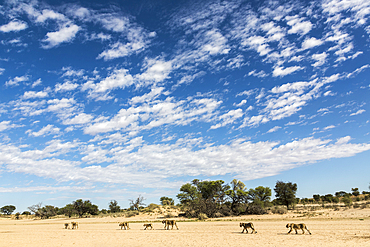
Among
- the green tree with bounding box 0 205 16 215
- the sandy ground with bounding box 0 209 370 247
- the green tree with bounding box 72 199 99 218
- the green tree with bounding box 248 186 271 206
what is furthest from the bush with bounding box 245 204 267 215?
the green tree with bounding box 0 205 16 215

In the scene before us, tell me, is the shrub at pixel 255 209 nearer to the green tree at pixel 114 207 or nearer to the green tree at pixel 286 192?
the green tree at pixel 286 192

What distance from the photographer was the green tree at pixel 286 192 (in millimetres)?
55375

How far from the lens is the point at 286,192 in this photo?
55500 millimetres

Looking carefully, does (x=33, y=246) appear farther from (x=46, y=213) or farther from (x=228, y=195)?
(x=46, y=213)

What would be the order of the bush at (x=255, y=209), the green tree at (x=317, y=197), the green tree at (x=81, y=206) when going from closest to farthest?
1. the bush at (x=255, y=209)
2. the green tree at (x=81, y=206)
3. the green tree at (x=317, y=197)

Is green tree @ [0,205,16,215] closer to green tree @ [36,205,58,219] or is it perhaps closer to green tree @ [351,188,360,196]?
green tree @ [36,205,58,219]

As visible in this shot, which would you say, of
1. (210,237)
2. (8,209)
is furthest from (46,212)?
(210,237)

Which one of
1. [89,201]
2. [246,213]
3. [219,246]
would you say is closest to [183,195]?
[246,213]

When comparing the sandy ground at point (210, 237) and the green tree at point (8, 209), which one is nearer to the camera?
the sandy ground at point (210, 237)

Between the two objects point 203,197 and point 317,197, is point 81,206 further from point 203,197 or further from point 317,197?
point 317,197

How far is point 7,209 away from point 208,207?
336 feet

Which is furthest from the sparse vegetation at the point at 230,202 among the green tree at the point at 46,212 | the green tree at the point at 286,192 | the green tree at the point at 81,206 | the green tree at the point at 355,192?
the green tree at the point at 355,192

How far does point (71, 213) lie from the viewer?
69.2m

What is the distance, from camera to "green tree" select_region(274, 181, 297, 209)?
5538 cm
